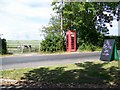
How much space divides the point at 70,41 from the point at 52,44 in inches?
66.8

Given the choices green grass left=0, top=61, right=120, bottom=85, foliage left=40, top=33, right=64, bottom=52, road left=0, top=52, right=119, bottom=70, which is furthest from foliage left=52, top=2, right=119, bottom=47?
green grass left=0, top=61, right=120, bottom=85

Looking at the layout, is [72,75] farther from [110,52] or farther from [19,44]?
[19,44]

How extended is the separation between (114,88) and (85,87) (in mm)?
840

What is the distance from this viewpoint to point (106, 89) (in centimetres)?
805

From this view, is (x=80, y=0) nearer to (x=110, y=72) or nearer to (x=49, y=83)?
(x=110, y=72)

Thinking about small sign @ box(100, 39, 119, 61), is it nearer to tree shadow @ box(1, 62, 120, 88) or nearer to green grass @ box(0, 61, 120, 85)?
green grass @ box(0, 61, 120, 85)

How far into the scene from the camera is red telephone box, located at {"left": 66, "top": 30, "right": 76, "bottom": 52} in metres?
23.7

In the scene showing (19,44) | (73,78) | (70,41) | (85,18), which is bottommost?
(73,78)

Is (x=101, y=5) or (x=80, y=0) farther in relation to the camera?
(x=101, y=5)

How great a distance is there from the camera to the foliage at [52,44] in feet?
75.2

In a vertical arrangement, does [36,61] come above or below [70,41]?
below

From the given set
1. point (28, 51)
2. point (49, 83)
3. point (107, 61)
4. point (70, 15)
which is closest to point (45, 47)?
point (28, 51)

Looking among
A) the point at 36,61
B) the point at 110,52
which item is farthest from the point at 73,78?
the point at 36,61

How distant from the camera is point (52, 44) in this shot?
23.0m
